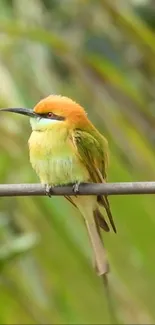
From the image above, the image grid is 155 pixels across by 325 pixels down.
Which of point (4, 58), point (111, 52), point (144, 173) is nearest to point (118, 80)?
point (144, 173)

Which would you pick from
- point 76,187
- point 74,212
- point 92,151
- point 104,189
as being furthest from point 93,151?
point 74,212

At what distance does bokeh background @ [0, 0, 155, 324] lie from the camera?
1.47 meters

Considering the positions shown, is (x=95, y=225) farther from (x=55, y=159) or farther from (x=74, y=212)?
(x=74, y=212)

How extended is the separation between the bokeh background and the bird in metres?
0.14

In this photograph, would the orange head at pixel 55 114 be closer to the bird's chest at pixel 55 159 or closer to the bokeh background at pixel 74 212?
the bird's chest at pixel 55 159

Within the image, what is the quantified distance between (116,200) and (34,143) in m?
0.31

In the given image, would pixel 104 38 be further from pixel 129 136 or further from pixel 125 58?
pixel 129 136

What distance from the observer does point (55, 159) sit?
3.92 feet

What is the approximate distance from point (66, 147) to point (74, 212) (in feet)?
1.53

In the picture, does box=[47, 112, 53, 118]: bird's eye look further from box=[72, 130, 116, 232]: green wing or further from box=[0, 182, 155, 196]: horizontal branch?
box=[0, 182, 155, 196]: horizontal branch

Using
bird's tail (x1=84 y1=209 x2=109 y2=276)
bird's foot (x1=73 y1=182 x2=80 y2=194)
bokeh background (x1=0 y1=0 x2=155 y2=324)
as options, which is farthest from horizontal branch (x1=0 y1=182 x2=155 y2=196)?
bokeh background (x1=0 y1=0 x2=155 y2=324)

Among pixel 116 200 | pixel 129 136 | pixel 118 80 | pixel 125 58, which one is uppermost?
pixel 125 58

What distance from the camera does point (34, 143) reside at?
1.19 m

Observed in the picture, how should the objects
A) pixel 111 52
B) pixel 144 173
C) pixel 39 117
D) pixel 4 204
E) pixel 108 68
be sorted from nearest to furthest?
pixel 39 117 < pixel 108 68 < pixel 144 173 < pixel 4 204 < pixel 111 52
